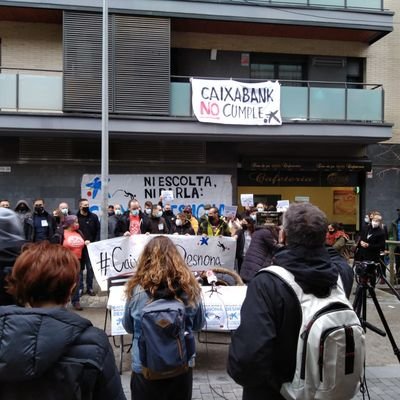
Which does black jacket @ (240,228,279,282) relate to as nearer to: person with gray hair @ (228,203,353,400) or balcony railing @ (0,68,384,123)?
person with gray hair @ (228,203,353,400)

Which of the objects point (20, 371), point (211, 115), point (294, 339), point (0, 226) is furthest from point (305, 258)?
point (211, 115)

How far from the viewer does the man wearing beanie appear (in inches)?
104

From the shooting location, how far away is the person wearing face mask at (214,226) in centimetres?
964

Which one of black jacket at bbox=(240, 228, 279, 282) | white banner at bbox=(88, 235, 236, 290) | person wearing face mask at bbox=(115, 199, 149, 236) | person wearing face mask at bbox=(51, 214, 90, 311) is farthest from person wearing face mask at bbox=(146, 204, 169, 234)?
black jacket at bbox=(240, 228, 279, 282)

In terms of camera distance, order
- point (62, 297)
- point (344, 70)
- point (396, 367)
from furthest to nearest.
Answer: point (344, 70) < point (396, 367) < point (62, 297)

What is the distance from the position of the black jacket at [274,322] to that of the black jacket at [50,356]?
74 cm

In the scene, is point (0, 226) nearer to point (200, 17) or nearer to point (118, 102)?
point (118, 102)

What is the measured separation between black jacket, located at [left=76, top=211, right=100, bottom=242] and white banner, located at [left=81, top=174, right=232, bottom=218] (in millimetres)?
4722

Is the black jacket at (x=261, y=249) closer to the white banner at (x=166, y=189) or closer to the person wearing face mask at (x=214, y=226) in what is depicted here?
the person wearing face mask at (x=214, y=226)

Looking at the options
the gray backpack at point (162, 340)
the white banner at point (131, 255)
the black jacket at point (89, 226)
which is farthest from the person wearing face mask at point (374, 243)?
the gray backpack at point (162, 340)

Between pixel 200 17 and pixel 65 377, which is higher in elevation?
pixel 200 17

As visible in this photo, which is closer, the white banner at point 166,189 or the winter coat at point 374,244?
the winter coat at point 374,244

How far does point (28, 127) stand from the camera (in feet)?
42.8

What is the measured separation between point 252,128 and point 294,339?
39.4ft
